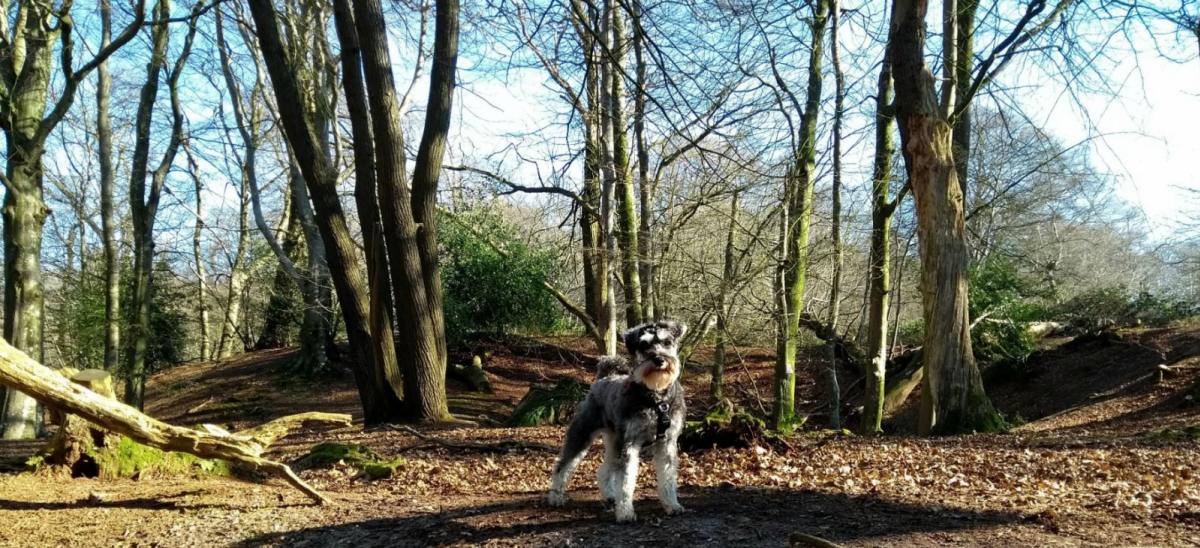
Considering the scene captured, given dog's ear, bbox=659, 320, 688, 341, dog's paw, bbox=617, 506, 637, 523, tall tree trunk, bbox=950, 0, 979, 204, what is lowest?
dog's paw, bbox=617, 506, 637, 523

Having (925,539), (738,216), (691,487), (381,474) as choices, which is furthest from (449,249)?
(925,539)

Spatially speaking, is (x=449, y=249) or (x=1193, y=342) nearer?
(x=1193, y=342)

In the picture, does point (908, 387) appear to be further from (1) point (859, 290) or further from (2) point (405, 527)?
(2) point (405, 527)

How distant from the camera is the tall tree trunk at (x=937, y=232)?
9.86 m

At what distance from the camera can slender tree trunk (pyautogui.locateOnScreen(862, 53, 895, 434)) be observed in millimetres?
12641

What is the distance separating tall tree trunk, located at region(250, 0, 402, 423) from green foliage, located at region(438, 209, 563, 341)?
9.54 meters

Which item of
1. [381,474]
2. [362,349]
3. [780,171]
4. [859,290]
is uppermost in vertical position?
[780,171]

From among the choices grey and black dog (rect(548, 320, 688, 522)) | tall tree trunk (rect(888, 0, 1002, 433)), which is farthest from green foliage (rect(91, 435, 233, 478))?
tall tree trunk (rect(888, 0, 1002, 433))

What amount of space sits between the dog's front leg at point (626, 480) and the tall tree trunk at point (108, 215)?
49.8 feet

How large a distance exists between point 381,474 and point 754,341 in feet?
27.6

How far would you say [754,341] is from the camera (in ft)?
48.0

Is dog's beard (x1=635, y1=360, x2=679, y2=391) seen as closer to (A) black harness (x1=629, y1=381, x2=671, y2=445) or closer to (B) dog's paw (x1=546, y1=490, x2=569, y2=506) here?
(A) black harness (x1=629, y1=381, x2=671, y2=445)

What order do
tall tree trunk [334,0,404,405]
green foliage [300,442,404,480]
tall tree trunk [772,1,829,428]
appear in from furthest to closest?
tall tree trunk [772,1,829,428]
tall tree trunk [334,0,404,405]
green foliage [300,442,404,480]

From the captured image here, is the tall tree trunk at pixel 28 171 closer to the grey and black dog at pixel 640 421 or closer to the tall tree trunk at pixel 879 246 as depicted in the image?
the grey and black dog at pixel 640 421
